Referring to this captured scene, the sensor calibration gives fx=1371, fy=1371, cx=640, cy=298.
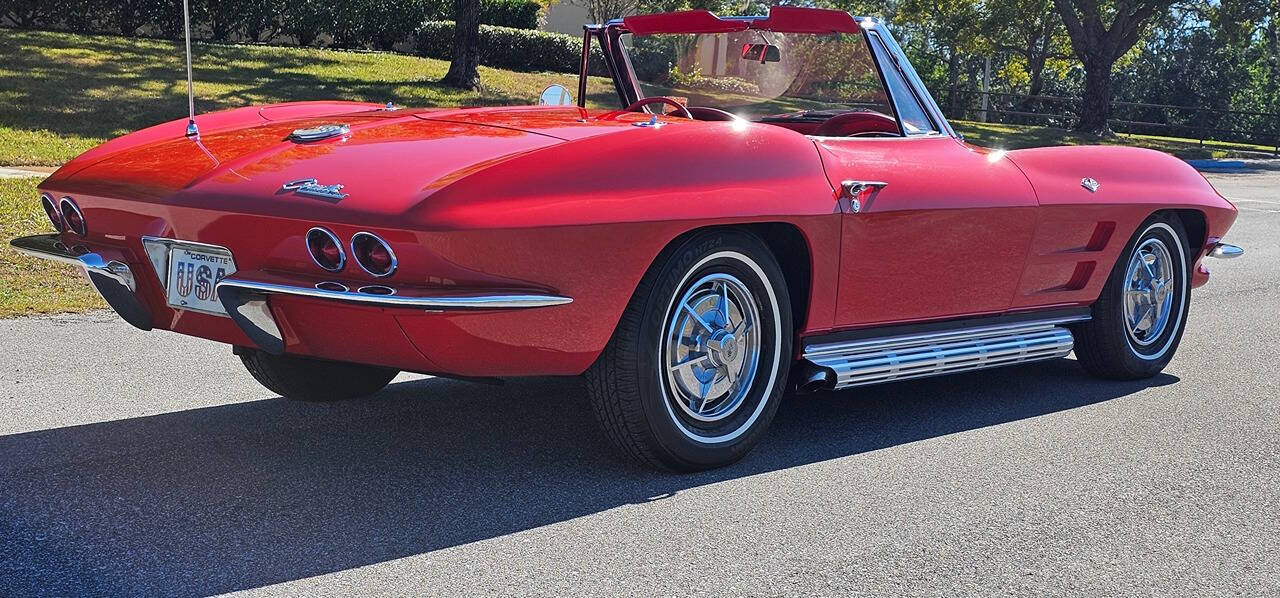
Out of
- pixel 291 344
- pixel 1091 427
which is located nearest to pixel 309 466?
pixel 291 344

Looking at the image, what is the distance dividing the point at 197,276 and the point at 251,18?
20.6 meters

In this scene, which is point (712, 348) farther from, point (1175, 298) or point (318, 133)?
point (1175, 298)

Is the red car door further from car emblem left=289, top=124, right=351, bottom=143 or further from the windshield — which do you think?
car emblem left=289, top=124, right=351, bottom=143

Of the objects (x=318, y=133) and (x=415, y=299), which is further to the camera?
(x=318, y=133)

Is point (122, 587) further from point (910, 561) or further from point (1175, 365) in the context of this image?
point (1175, 365)

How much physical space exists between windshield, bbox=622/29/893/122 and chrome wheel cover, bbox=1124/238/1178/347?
1.41m

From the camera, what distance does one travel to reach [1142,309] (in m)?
5.62

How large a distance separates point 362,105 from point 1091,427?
115 inches

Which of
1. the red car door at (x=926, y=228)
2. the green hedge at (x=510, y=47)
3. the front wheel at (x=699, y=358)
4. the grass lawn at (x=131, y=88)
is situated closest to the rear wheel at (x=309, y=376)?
the front wheel at (x=699, y=358)

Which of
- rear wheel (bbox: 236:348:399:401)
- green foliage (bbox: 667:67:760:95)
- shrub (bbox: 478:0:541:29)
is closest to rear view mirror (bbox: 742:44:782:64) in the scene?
green foliage (bbox: 667:67:760:95)

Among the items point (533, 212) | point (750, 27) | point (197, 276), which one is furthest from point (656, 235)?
point (750, 27)

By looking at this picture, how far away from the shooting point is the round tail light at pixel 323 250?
3.41 metres

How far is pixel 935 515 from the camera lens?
3756mm

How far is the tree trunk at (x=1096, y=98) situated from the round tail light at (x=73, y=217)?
2873 centimetres
